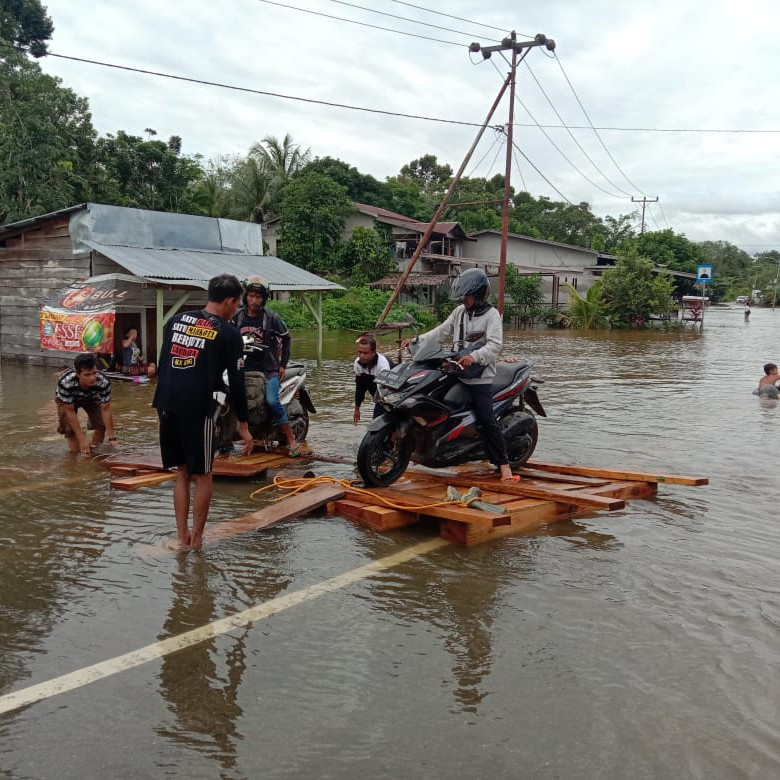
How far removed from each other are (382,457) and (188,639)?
8.71 ft

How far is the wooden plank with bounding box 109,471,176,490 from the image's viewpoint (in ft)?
20.6

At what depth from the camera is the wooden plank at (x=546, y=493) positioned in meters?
5.57

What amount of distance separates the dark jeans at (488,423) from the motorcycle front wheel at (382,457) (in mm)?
650

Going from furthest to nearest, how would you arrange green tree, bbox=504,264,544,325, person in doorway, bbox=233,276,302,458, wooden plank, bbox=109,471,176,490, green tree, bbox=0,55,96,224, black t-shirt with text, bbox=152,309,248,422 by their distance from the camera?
1. green tree, bbox=504,264,544,325
2. green tree, bbox=0,55,96,224
3. person in doorway, bbox=233,276,302,458
4. wooden plank, bbox=109,471,176,490
5. black t-shirt with text, bbox=152,309,248,422

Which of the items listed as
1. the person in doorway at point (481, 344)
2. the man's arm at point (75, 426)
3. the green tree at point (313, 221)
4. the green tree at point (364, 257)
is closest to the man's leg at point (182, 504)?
the person in doorway at point (481, 344)

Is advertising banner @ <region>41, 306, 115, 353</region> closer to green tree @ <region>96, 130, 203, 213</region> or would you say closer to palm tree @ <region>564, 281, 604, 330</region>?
green tree @ <region>96, 130, 203, 213</region>

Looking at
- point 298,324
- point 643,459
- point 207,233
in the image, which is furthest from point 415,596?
point 298,324

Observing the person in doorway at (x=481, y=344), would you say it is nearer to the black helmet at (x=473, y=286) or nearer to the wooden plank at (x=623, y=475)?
the black helmet at (x=473, y=286)

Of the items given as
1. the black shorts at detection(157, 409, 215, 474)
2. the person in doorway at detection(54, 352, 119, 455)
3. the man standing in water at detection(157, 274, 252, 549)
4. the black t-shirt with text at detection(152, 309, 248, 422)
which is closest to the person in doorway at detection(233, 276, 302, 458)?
the person in doorway at detection(54, 352, 119, 455)

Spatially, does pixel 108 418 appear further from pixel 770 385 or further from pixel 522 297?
pixel 522 297

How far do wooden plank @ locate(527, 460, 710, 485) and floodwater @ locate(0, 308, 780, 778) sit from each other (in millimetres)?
217

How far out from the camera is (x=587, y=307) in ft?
123

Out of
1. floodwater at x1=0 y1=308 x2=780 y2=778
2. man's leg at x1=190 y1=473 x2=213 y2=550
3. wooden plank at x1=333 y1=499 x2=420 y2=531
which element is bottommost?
floodwater at x1=0 y1=308 x2=780 y2=778

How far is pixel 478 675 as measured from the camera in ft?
10.9
